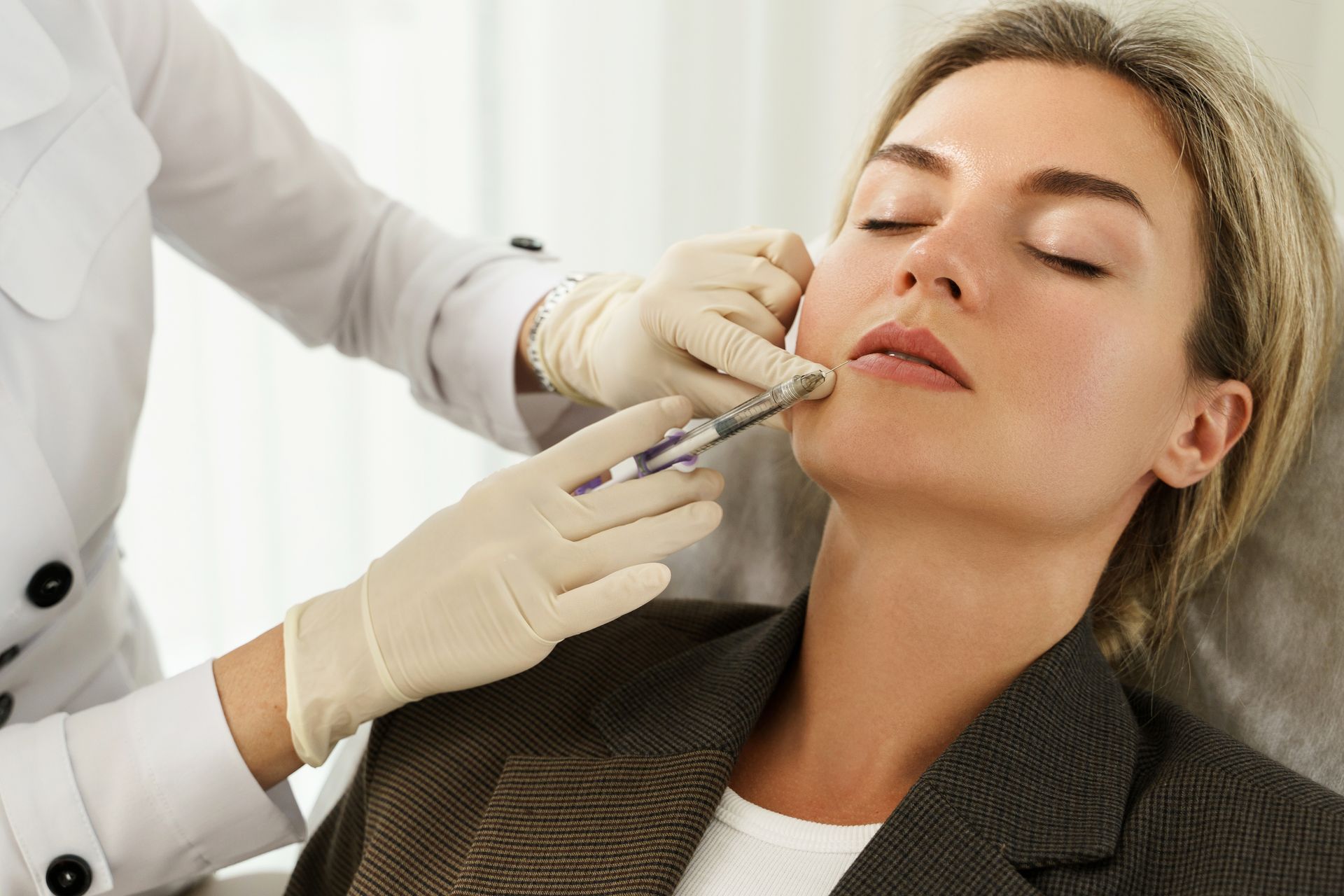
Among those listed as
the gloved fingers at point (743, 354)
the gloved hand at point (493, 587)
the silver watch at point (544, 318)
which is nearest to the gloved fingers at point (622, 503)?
the gloved hand at point (493, 587)

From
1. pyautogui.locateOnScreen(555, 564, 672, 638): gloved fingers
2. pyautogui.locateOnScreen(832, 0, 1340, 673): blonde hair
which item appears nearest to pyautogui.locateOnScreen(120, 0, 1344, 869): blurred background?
pyautogui.locateOnScreen(832, 0, 1340, 673): blonde hair

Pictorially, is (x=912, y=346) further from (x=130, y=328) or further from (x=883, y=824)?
(x=130, y=328)

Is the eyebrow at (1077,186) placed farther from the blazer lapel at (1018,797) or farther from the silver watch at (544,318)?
the silver watch at (544,318)

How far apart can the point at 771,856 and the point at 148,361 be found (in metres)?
0.99

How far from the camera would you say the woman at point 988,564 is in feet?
3.57

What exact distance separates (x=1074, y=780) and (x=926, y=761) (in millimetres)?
176

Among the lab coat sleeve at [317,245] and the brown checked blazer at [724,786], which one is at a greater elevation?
the lab coat sleeve at [317,245]

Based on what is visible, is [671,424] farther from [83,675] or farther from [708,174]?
[708,174]

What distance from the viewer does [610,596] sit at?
1.18 metres

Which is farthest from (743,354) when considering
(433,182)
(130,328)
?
(433,182)

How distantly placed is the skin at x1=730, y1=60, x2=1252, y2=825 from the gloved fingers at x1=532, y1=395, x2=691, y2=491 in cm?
17

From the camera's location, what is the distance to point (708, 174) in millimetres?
2609

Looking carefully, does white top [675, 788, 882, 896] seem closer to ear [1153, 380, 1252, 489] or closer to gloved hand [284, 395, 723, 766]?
gloved hand [284, 395, 723, 766]

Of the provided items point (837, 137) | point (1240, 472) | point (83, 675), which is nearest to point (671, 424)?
point (1240, 472)
